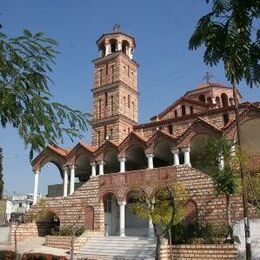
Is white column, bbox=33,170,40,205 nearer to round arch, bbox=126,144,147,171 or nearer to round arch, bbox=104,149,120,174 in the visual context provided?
round arch, bbox=104,149,120,174

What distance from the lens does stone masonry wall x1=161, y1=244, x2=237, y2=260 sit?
19547 millimetres

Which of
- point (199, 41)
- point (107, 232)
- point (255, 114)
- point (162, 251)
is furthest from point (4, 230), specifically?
point (199, 41)

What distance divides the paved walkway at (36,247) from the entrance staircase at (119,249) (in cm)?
140

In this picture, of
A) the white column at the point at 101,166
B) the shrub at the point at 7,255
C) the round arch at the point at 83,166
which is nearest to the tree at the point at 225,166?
the shrub at the point at 7,255

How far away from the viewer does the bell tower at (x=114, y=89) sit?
32812 mm

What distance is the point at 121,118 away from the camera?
32562mm

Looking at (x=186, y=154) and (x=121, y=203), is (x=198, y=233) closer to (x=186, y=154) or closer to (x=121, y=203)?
(x=186, y=154)

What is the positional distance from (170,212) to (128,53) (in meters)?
18.4

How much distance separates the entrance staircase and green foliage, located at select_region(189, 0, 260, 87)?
1819 cm

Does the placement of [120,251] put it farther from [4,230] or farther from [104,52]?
[104,52]

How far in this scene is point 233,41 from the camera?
461 cm

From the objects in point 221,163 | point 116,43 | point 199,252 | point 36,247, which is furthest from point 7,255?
point 116,43

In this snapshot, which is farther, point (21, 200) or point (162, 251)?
point (21, 200)

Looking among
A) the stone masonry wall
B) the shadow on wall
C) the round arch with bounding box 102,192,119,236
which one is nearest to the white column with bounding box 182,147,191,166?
the round arch with bounding box 102,192,119,236
